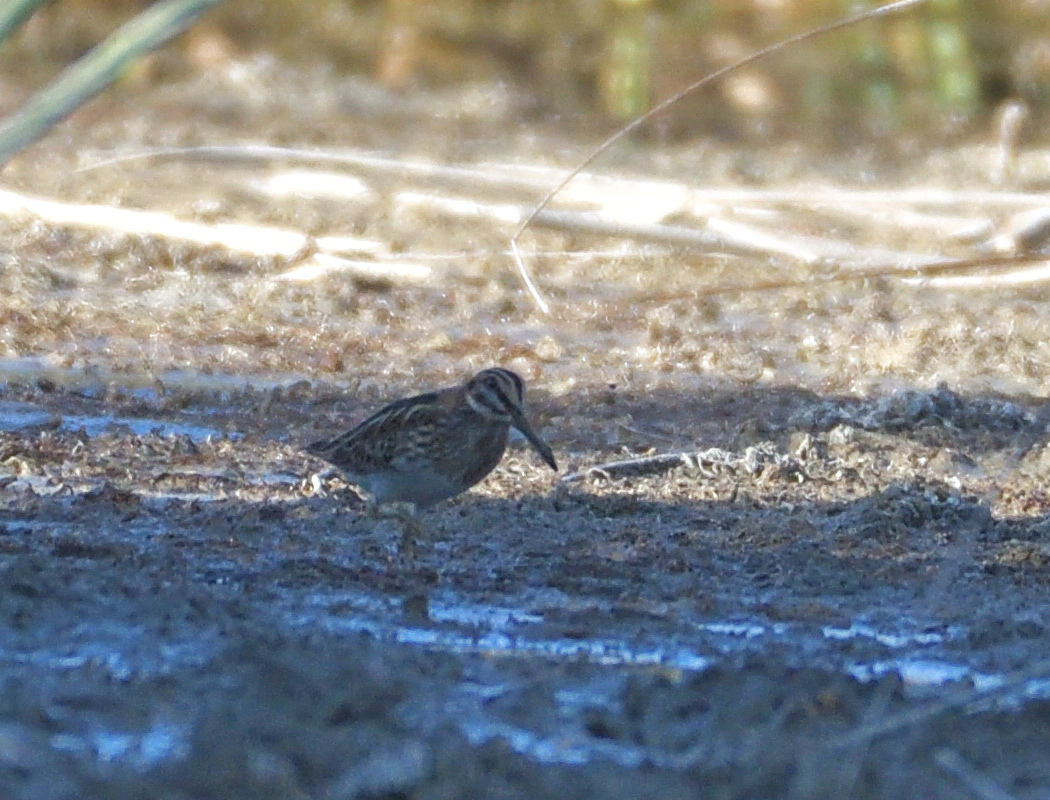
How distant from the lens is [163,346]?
29.4 feet

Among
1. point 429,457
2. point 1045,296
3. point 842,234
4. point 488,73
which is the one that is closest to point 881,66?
point 488,73

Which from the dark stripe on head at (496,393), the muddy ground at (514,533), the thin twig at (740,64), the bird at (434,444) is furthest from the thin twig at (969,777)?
the dark stripe on head at (496,393)

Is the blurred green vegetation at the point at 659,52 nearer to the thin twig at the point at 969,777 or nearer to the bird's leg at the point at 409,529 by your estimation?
the bird's leg at the point at 409,529

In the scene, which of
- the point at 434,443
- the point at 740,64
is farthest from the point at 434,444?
the point at 740,64

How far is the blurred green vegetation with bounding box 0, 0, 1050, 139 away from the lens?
52.6 feet

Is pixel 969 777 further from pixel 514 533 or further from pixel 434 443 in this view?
pixel 434 443

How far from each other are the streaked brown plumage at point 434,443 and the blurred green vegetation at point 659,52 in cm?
901

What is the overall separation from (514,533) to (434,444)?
1.19 ft

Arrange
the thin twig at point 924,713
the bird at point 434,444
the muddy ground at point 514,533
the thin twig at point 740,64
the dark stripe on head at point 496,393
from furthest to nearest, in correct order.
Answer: the dark stripe on head at point 496,393, the bird at point 434,444, the thin twig at point 740,64, the muddy ground at point 514,533, the thin twig at point 924,713

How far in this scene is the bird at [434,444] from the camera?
20.9ft

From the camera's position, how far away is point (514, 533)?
6.38 m

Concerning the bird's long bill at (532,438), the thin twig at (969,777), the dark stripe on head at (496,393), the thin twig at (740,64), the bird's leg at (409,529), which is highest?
the thin twig at (740,64)

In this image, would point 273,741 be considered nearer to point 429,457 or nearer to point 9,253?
point 429,457

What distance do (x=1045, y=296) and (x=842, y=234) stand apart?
62.8 inches
